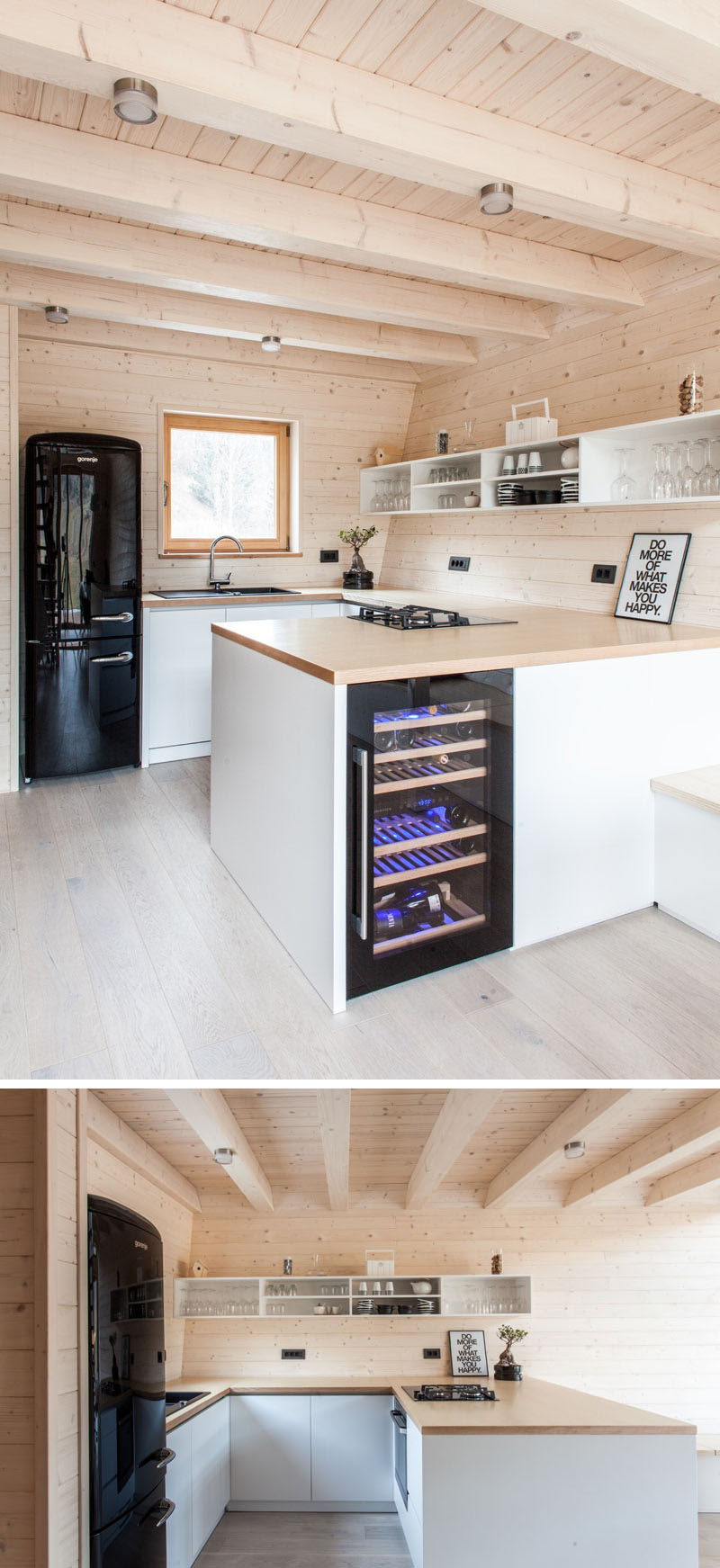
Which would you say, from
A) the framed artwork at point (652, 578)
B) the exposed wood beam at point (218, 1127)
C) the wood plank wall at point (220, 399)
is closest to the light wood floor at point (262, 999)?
the exposed wood beam at point (218, 1127)

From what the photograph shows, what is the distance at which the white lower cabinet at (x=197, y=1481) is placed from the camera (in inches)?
144

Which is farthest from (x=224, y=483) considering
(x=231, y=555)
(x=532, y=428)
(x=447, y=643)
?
(x=447, y=643)

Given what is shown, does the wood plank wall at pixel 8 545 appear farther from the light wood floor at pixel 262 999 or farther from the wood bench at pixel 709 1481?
the wood bench at pixel 709 1481

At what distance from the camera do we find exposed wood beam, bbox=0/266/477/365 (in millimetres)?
4078

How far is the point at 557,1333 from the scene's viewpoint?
18.3 ft

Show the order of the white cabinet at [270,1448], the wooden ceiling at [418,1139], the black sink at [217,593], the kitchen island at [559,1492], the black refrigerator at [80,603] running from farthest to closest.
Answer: the white cabinet at [270,1448] → the black sink at [217,593] → the black refrigerator at [80,603] → the kitchen island at [559,1492] → the wooden ceiling at [418,1139]

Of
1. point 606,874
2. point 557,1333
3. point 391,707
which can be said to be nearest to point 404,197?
point 391,707

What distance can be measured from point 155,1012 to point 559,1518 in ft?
8.52

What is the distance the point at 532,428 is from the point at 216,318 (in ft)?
5.41

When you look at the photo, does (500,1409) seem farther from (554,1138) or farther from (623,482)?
(623,482)

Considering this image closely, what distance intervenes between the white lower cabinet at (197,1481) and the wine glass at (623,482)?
164 inches

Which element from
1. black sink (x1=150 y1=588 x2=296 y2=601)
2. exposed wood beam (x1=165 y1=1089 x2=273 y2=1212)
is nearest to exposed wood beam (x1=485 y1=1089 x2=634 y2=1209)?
exposed wood beam (x1=165 y1=1089 x2=273 y2=1212)

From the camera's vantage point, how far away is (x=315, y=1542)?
4984 mm

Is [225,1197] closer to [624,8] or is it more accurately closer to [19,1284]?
[19,1284]
